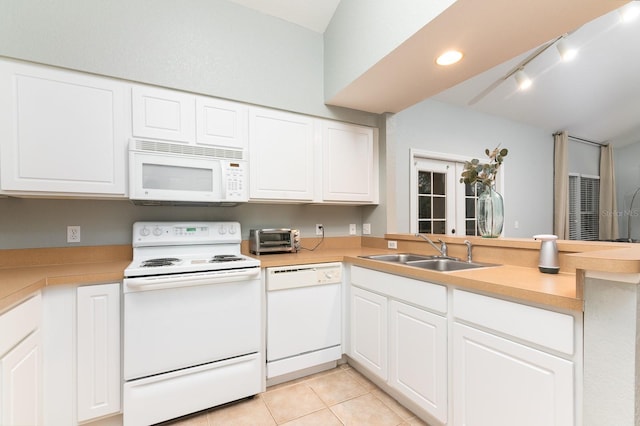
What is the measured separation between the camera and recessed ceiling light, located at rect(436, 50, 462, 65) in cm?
172

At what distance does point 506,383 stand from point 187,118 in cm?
234

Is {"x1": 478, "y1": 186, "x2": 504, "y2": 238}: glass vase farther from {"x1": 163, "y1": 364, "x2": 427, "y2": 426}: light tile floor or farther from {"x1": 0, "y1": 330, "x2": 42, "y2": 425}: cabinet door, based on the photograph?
{"x1": 0, "y1": 330, "x2": 42, "y2": 425}: cabinet door

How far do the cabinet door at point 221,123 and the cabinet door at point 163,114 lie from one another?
5 cm

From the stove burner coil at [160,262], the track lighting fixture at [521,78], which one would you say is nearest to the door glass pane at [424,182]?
the track lighting fixture at [521,78]

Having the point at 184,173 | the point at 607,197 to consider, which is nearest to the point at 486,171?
the point at 184,173

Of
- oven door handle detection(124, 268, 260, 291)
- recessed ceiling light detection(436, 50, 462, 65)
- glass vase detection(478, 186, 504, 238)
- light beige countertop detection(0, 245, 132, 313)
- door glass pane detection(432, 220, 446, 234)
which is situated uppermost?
recessed ceiling light detection(436, 50, 462, 65)

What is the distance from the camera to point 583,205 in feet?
17.3

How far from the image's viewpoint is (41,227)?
1842 millimetres

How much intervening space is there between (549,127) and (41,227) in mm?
6785

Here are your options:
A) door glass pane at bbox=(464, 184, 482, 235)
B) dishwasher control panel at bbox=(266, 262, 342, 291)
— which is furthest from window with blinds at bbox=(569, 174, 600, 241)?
dishwasher control panel at bbox=(266, 262, 342, 291)

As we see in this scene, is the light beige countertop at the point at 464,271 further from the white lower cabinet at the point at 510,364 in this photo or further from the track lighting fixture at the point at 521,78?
the track lighting fixture at the point at 521,78

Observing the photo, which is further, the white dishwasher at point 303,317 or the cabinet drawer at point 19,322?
the white dishwasher at point 303,317

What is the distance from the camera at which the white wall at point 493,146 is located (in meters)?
3.63

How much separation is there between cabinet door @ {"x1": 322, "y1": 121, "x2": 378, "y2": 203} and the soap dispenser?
1496mm
